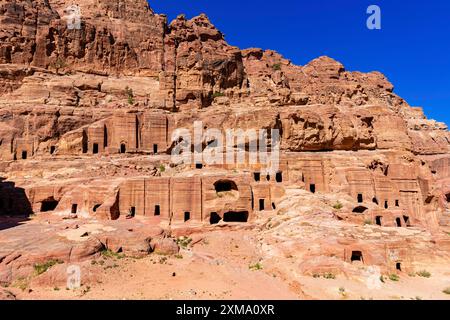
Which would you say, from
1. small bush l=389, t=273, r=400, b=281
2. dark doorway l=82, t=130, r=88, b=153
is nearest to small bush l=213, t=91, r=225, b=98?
dark doorway l=82, t=130, r=88, b=153

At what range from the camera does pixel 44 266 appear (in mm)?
20391

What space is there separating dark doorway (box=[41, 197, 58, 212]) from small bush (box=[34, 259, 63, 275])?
1305cm

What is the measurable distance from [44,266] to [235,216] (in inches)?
684

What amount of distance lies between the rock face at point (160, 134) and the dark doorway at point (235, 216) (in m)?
0.11

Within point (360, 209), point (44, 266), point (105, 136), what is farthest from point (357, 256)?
point (105, 136)

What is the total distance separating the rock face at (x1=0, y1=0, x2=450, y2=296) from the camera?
31203 millimetres

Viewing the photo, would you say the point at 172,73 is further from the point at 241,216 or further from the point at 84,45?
the point at 241,216

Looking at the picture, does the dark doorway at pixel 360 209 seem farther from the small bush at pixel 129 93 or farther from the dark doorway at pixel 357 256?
the small bush at pixel 129 93

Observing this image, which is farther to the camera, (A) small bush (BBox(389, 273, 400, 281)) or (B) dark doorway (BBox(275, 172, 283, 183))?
(B) dark doorway (BBox(275, 172, 283, 183))

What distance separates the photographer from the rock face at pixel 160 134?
102ft

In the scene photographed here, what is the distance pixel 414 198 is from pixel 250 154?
18209mm

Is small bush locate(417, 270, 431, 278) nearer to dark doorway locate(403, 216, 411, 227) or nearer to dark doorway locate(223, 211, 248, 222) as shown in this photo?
dark doorway locate(403, 216, 411, 227)

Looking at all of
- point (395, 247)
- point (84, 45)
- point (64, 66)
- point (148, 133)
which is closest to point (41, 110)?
point (148, 133)

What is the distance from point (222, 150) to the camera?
36.6 metres
